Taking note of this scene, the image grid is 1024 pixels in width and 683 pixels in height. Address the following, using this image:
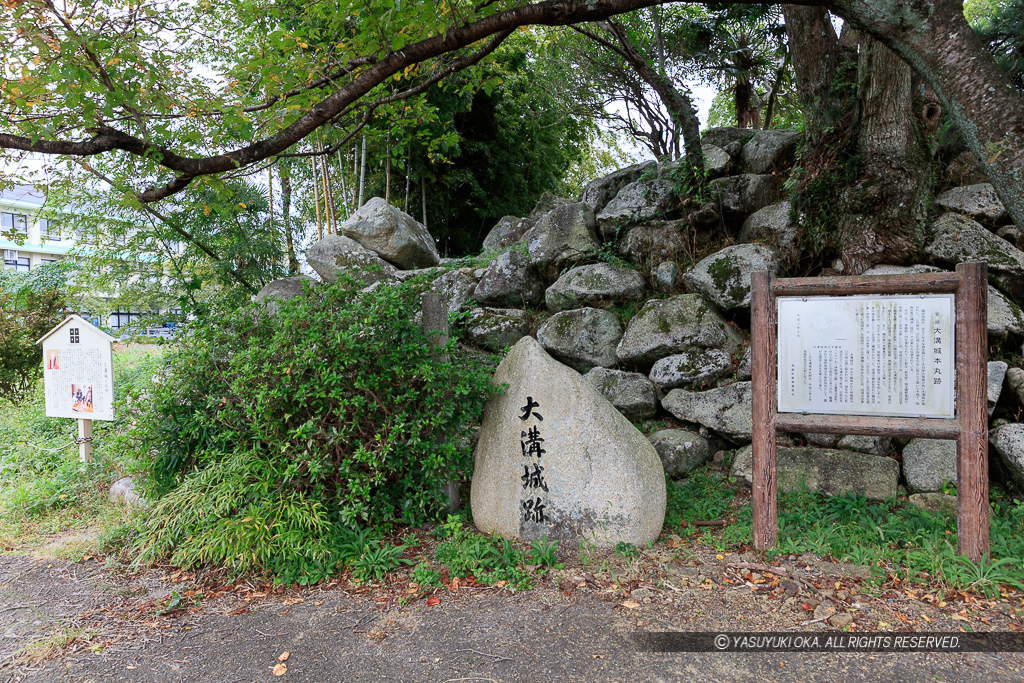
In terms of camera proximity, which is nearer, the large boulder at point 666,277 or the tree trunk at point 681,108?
the large boulder at point 666,277

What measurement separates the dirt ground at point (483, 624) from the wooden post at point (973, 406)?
418 millimetres

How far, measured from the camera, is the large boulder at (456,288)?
25.1 ft

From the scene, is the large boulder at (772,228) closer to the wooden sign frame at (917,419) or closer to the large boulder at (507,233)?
the wooden sign frame at (917,419)

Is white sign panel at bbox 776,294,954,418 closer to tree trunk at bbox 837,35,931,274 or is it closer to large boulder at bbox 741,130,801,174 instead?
tree trunk at bbox 837,35,931,274

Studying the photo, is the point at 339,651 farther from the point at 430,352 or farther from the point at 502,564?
the point at 430,352

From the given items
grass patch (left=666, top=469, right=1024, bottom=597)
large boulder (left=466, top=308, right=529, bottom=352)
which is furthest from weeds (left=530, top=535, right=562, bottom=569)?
large boulder (left=466, top=308, right=529, bottom=352)

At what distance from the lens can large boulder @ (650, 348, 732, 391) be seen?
5.59m

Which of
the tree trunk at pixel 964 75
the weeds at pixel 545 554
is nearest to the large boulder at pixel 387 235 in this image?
the weeds at pixel 545 554

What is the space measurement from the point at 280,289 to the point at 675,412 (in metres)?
5.52

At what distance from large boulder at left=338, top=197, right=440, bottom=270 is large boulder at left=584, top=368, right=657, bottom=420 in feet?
14.9

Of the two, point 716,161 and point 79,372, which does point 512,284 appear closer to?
point 716,161

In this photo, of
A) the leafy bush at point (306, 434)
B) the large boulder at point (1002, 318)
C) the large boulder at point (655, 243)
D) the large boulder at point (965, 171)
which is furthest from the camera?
the large boulder at point (655, 243)

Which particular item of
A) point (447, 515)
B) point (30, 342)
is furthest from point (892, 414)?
point (30, 342)

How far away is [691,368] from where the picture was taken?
5664 millimetres
